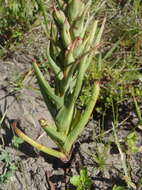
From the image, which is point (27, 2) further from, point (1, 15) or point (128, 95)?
point (128, 95)

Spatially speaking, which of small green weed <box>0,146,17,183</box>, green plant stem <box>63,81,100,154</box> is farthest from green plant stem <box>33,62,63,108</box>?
small green weed <box>0,146,17,183</box>

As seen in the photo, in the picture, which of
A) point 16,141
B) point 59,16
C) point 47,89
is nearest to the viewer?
point 59,16

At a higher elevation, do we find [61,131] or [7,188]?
[61,131]

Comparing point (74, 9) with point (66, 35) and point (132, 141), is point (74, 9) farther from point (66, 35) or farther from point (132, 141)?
point (132, 141)

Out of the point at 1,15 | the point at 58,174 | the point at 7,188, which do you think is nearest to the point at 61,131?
the point at 58,174

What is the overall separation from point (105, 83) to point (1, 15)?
820 mm

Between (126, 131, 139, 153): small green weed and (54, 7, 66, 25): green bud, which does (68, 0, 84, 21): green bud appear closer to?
(54, 7, 66, 25): green bud

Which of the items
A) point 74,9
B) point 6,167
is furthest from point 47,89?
point 6,167

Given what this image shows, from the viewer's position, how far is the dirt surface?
137cm

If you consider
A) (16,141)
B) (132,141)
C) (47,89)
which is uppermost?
(47,89)

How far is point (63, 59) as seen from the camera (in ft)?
3.96

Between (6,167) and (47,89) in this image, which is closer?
(47,89)

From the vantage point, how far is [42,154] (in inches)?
57.6

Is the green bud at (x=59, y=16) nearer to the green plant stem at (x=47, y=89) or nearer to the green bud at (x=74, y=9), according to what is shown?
the green bud at (x=74, y=9)
